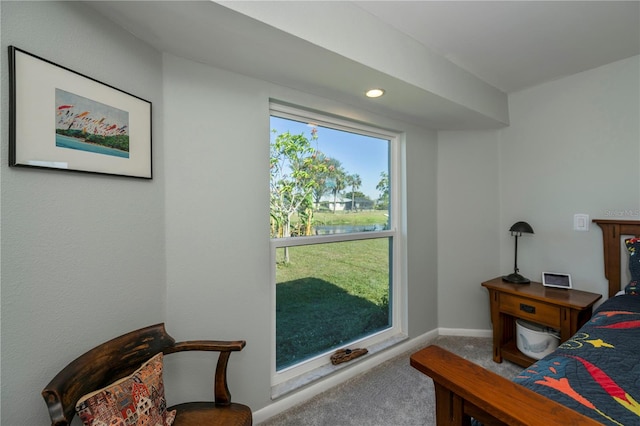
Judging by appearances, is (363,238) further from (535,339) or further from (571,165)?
(571,165)

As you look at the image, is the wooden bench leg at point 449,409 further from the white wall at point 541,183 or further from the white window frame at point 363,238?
the white wall at point 541,183

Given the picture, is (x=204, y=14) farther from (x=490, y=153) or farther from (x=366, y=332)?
(x=490, y=153)

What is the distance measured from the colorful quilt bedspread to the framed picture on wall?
6.14 ft

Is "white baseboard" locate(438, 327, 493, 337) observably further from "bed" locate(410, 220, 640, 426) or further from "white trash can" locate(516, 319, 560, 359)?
"bed" locate(410, 220, 640, 426)

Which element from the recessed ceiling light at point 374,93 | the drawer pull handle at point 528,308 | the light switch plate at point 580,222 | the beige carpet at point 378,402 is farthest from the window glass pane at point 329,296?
the light switch plate at point 580,222

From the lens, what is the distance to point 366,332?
2.47m

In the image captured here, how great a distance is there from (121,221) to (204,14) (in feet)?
3.21

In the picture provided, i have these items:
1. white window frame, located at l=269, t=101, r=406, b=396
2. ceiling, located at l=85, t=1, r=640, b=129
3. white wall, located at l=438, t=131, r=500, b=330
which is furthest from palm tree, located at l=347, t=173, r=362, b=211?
Result: white wall, located at l=438, t=131, r=500, b=330

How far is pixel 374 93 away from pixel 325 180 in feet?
2.42

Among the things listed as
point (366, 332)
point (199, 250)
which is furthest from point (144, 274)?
point (366, 332)

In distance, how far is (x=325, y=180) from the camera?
2189 mm

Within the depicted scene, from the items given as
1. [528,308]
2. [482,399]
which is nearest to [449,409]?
[482,399]

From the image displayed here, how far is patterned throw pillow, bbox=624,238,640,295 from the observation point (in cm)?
175

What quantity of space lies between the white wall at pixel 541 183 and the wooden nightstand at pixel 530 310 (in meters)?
0.32
